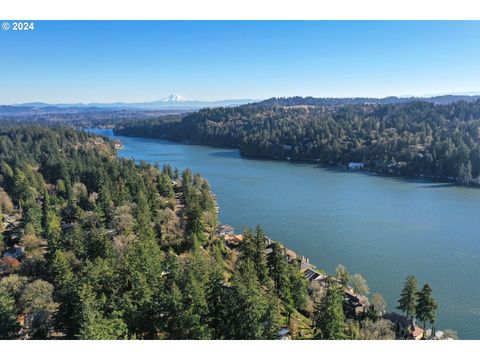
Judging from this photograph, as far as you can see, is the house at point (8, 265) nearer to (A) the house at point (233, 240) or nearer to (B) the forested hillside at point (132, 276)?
(B) the forested hillside at point (132, 276)

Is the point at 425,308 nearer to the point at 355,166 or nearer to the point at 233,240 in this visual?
the point at 233,240

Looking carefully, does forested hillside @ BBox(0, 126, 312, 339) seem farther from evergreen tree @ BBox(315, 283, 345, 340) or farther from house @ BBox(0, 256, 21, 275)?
evergreen tree @ BBox(315, 283, 345, 340)

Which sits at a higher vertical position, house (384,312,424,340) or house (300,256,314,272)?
house (300,256,314,272)

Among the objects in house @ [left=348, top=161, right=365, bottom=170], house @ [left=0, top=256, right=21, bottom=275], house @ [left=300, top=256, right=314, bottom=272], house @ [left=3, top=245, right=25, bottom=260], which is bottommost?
house @ [left=300, top=256, right=314, bottom=272]

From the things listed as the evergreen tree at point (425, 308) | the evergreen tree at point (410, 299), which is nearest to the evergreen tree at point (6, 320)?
the evergreen tree at point (410, 299)

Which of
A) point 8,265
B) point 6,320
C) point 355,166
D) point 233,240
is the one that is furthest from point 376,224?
point 355,166

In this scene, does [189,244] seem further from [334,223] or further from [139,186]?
[334,223]

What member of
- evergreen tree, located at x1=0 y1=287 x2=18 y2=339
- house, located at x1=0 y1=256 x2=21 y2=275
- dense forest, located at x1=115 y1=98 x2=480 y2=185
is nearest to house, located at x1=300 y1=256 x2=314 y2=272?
evergreen tree, located at x1=0 y1=287 x2=18 y2=339
